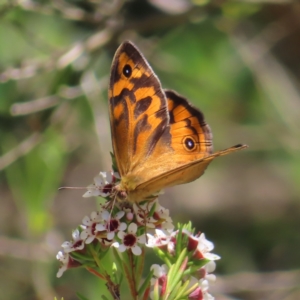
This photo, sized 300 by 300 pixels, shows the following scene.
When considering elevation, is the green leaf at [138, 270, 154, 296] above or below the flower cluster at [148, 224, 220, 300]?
below

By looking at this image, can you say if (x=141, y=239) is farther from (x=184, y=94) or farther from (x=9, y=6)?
(x=184, y=94)

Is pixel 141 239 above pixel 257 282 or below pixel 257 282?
below

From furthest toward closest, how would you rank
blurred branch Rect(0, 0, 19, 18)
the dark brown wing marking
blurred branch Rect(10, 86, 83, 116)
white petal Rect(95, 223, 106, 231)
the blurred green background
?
1. the blurred green background
2. blurred branch Rect(10, 86, 83, 116)
3. blurred branch Rect(0, 0, 19, 18)
4. the dark brown wing marking
5. white petal Rect(95, 223, 106, 231)

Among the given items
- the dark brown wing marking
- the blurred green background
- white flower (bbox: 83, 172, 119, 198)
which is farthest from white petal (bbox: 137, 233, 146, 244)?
the blurred green background

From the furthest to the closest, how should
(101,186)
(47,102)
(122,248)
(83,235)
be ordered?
(47,102), (101,186), (83,235), (122,248)

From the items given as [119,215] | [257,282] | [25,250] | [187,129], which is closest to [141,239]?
[119,215]

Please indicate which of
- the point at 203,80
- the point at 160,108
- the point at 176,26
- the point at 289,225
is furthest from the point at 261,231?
the point at 160,108

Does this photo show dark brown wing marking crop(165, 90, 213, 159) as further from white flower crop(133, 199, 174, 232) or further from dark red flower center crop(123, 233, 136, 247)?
dark red flower center crop(123, 233, 136, 247)
